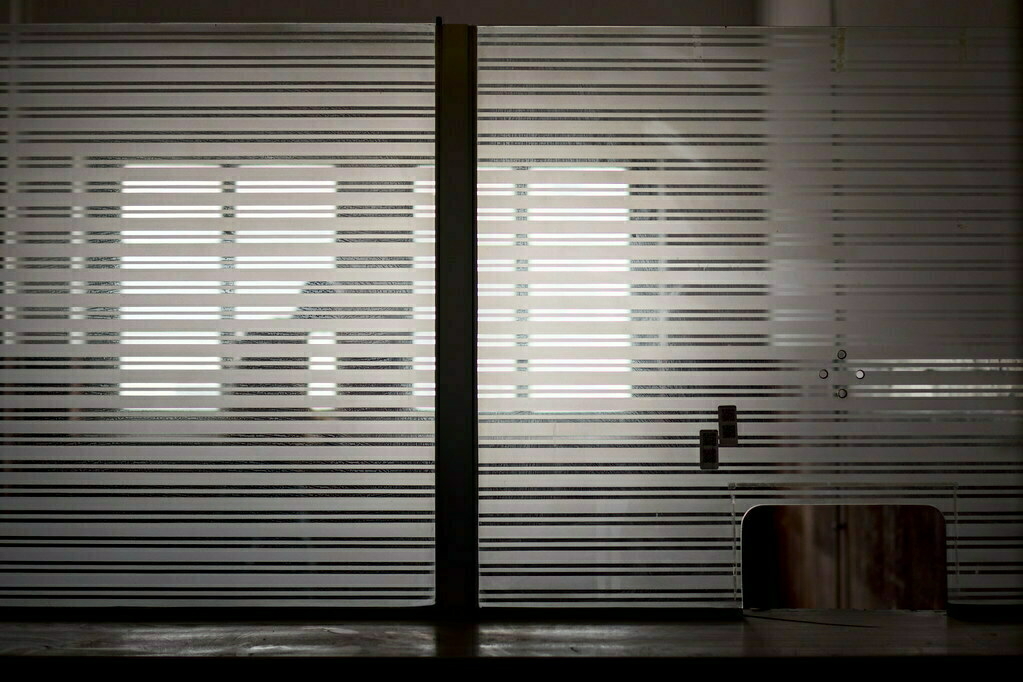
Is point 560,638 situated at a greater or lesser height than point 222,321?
lesser

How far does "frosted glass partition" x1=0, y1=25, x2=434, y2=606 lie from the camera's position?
3639 millimetres

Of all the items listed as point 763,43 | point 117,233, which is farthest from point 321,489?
point 763,43

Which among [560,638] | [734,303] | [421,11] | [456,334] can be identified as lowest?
[560,638]

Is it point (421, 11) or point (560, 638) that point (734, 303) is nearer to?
point (560, 638)

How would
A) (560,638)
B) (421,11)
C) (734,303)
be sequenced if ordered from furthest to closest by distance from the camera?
(421,11)
(734,303)
(560,638)

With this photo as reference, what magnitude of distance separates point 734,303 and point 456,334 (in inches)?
48.3

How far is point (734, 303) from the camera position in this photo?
3637 millimetres

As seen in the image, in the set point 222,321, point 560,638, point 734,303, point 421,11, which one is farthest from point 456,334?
point 421,11

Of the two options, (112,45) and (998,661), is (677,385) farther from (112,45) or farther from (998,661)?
(112,45)

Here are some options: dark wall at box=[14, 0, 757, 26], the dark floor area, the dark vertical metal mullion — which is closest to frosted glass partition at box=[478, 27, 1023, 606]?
the dark vertical metal mullion

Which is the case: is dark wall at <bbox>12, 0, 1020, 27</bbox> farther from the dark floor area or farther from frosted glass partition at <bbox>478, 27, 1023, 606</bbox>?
the dark floor area

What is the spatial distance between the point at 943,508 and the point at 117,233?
383 centimetres

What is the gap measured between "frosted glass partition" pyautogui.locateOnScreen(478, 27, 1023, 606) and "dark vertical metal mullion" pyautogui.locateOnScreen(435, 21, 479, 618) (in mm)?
71

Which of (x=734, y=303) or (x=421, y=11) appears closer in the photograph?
(x=734, y=303)
